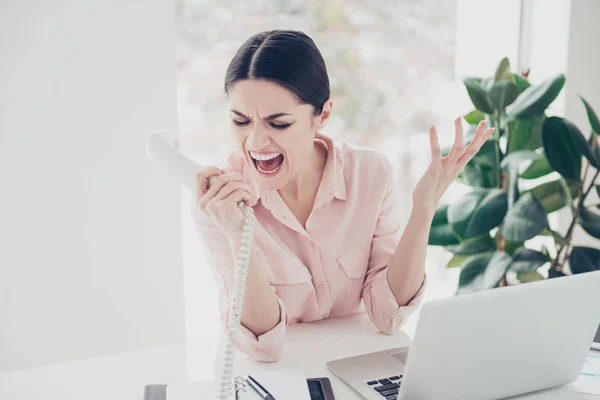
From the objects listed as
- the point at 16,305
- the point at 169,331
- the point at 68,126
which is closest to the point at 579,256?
the point at 169,331

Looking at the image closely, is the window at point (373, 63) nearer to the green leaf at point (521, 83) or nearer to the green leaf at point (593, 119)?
the green leaf at point (521, 83)

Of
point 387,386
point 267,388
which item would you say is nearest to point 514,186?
point 387,386

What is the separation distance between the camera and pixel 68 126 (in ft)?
7.17

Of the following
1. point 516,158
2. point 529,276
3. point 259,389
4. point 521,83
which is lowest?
point 529,276

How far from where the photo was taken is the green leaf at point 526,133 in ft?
7.32

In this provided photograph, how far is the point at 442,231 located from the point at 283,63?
122 cm

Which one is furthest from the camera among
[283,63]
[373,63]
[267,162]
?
[373,63]

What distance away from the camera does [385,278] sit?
142 cm

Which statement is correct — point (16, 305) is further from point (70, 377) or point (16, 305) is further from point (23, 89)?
point (70, 377)

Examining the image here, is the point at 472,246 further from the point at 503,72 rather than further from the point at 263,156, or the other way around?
the point at 263,156

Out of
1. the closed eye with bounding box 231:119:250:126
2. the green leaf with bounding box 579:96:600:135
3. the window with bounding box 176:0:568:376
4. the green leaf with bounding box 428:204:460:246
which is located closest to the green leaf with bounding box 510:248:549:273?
the green leaf with bounding box 428:204:460:246

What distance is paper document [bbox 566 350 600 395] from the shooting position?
1.03 meters

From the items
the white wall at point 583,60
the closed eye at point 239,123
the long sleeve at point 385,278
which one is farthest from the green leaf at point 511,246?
the closed eye at point 239,123

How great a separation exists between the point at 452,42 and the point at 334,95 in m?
0.76
